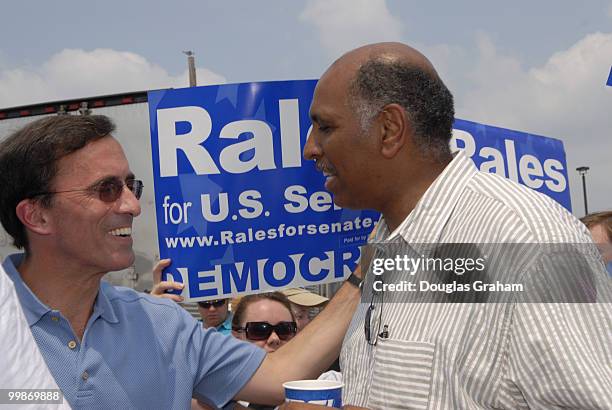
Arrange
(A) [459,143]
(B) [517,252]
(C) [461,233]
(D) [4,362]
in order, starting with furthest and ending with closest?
(A) [459,143], (C) [461,233], (B) [517,252], (D) [4,362]

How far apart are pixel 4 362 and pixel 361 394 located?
3.46 ft

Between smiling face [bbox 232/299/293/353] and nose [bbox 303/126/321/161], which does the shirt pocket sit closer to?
nose [bbox 303/126/321/161]

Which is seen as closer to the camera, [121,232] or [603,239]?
[121,232]

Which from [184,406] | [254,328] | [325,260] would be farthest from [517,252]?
[254,328]

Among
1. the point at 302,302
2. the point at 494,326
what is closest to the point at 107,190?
the point at 494,326

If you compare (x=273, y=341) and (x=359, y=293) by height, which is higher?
(x=359, y=293)

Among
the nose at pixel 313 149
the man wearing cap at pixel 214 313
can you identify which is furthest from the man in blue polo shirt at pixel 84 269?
the man wearing cap at pixel 214 313

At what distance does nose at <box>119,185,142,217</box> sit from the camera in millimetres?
2488

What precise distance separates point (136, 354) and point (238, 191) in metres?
1.25

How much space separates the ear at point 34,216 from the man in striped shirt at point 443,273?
99 centimetres

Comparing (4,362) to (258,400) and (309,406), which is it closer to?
(309,406)

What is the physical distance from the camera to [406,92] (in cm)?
204

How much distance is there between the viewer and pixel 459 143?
14.0 ft

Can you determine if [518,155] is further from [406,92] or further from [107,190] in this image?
[107,190]
